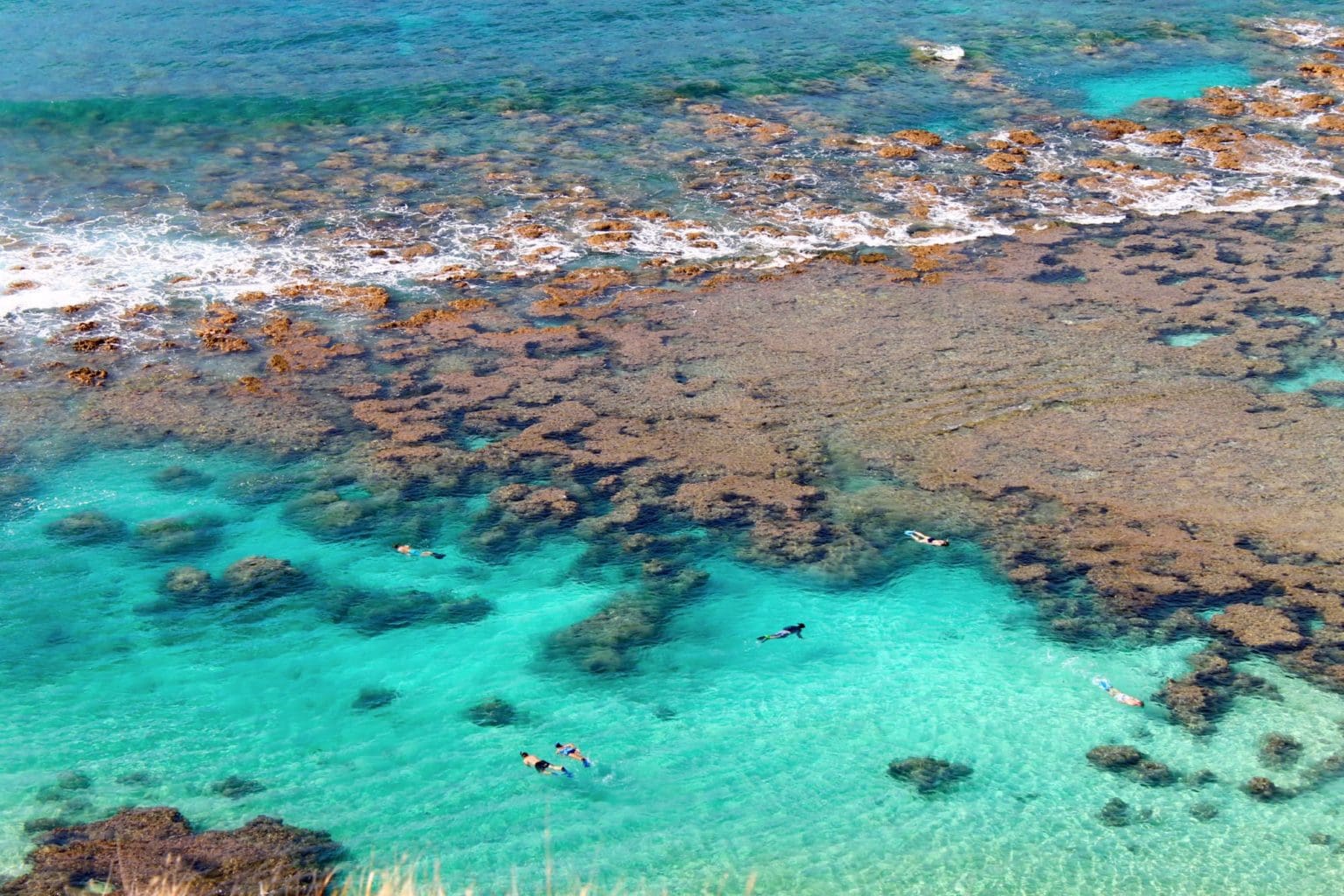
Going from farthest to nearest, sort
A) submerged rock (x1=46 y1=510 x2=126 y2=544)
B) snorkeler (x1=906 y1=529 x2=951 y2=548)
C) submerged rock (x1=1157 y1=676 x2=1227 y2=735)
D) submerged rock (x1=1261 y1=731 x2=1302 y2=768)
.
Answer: submerged rock (x1=46 y1=510 x2=126 y2=544)
snorkeler (x1=906 y1=529 x2=951 y2=548)
submerged rock (x1=1157 y1=676 x2=1227 y2=735)
submerged rock (x1=1261 y1=731 x2=1302 y2=768)

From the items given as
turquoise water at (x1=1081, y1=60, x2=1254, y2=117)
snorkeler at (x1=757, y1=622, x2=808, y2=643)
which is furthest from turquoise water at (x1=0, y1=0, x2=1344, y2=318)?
snorkeler at (x1=757, y1=622, x2=808, y2=643)

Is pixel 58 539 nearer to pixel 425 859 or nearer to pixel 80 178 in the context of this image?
pixel 425 859

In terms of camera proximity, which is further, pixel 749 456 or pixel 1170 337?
pixel 1170 337

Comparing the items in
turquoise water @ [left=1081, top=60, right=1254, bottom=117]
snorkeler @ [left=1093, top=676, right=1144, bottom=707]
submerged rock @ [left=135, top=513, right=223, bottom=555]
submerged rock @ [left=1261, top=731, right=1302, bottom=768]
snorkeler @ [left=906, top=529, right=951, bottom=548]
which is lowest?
submerged rock @ [left=1261, top=731, right=1302, bottom=768]

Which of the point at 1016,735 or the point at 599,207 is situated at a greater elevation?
the point at 599,207

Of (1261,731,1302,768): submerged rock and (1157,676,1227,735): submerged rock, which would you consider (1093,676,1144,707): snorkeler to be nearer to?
(1157,676,1227,735): submerged rock

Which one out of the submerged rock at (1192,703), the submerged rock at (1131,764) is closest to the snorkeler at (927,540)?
the submerged rock at (1192,703)

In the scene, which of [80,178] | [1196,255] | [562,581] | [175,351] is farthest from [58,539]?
[1196,255]
